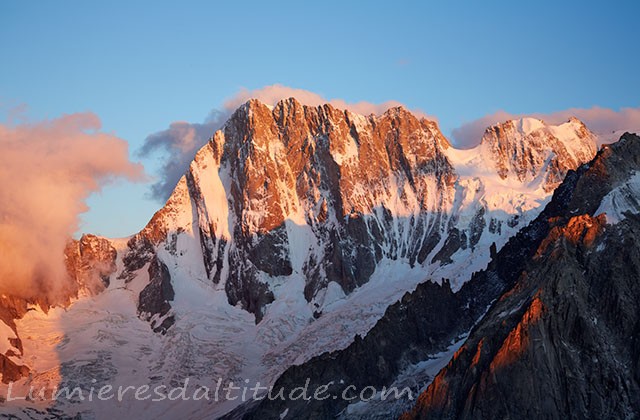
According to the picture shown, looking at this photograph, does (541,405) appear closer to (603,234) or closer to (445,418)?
(445,418)

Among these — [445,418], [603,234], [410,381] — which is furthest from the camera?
[410,381]

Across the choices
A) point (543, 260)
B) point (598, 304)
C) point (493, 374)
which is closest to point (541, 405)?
point (493, 374)

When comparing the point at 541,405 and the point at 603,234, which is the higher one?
the point at 603,234

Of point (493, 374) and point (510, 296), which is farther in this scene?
point (510, 296)

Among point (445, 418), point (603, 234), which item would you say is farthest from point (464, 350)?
Answer: point (603, 234)

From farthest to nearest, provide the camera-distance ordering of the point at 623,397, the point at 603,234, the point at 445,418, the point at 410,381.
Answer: the point at 410,381, the point at 603,234, the point at 445,418, the point at 623,397

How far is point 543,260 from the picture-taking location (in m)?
177

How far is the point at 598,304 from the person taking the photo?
164 m

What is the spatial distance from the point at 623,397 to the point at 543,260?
3064 cm

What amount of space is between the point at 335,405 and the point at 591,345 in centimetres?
5195

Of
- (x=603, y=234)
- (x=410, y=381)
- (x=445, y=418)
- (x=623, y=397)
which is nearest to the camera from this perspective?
(x=623, y=397)

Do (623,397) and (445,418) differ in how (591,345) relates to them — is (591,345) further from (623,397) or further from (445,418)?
(445,418)

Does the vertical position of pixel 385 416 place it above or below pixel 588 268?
below

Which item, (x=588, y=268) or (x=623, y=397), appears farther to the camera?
(x=588, y=268)
